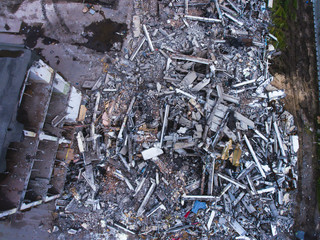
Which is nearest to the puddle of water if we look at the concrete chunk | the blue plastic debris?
the concrete chunk

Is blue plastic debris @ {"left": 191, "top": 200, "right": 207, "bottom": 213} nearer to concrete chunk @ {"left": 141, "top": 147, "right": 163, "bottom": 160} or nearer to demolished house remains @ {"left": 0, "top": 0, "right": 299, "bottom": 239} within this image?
demolished house remains @ {"left": 0, "top": 0, "right": 299, "bottom": 239}

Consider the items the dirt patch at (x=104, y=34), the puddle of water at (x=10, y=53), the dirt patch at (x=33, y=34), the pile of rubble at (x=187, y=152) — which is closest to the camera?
the puddle of water at (x=10, y=53)

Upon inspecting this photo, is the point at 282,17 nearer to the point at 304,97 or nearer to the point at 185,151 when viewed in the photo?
the point at 304,97

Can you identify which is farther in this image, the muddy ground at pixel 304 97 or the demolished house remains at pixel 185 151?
the muddy ground at pixel 304 97

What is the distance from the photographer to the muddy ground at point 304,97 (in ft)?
32.4

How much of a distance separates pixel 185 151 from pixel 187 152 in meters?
0.15

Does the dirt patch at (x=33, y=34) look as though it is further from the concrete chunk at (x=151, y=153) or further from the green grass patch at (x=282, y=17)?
the green grass patch at (x=282, y=17)

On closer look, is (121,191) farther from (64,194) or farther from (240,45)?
(240,45)

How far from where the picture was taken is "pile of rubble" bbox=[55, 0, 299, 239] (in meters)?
8.95

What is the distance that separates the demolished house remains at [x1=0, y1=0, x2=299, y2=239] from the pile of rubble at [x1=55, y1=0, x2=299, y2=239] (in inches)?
1.7

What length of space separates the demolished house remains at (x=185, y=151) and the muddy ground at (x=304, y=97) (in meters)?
0.65

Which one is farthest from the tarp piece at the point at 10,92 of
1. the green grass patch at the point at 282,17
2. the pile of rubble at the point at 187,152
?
the green grass patch at the point at 282,17

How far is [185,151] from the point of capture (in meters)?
9.04

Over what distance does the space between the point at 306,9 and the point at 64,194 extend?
1539cm
